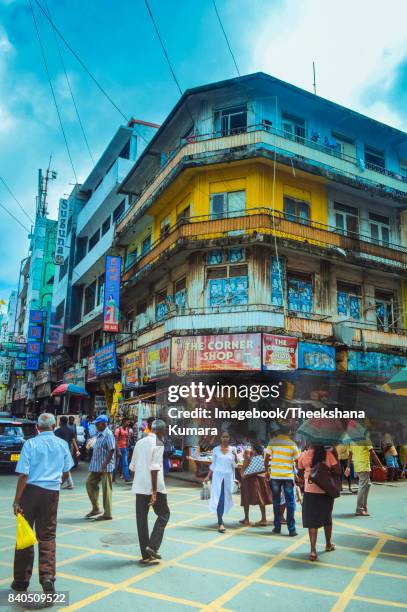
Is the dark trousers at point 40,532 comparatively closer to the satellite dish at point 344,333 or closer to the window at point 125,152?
the satellite dish at point 344,333

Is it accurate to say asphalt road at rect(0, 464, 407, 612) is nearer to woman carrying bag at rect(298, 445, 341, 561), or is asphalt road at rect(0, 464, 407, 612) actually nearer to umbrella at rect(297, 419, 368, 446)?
woman carrying bag at rect(298, 445, 341, 561)

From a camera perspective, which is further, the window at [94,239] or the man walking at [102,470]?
the window at [94,239]

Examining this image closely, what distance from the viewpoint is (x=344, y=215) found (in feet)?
69.4

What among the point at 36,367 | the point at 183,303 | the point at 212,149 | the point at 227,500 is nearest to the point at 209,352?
the point at 183,303

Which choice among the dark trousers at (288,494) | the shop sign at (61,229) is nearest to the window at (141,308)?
the shop sign at (61,229)

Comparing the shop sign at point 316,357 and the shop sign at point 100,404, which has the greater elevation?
the shop sign at point 316,357

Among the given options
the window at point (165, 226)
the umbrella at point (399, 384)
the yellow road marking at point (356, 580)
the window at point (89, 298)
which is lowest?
the yellow road marking at point (356, 580)

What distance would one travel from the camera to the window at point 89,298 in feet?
105

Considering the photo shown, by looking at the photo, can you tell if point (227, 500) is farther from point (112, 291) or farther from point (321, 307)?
point (112, 291)

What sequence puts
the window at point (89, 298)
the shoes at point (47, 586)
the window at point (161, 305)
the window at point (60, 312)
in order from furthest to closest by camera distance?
the window at point (60, 312)
the window at point (89, 298)
the window at point (161, 305)
the shoes at point (47, 586)

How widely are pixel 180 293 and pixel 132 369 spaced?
4.00 meters

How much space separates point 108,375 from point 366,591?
831 inches

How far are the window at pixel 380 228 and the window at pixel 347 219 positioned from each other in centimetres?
88

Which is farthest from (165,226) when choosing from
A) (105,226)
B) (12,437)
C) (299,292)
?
(12,437)
